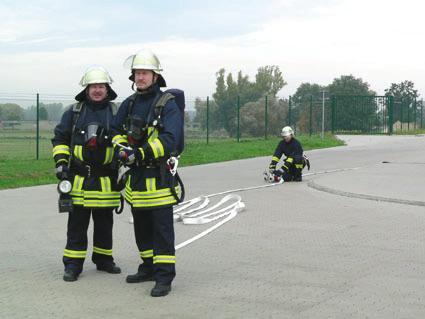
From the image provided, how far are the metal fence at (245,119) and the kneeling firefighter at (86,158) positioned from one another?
954 cm

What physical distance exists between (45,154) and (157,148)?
18.8m

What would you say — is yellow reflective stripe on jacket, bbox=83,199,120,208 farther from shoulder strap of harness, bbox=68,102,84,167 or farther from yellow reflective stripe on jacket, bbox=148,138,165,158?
yellow reflective stripe on jacket, bbox=148,138,165,158

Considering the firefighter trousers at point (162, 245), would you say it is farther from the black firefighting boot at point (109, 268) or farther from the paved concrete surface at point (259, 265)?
the black firefighting boot at point (109, 268)

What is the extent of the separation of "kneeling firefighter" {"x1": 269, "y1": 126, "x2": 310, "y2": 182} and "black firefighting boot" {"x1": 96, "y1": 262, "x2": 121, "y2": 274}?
8.97 m

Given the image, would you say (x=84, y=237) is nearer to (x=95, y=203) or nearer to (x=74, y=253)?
(x=74, y=253)

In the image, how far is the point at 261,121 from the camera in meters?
38.3

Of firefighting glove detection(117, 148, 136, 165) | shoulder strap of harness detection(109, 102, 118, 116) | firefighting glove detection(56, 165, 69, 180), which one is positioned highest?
shoulder strap of harness detection(109, 102, 118, 116)

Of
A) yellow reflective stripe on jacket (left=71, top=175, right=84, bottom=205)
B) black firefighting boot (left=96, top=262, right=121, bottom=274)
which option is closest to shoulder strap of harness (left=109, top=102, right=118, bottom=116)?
yellow reflective stripe on jacket (left=71, top=175, right=84, bottom=205)

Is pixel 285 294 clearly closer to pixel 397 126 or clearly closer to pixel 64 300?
pixel 64 300

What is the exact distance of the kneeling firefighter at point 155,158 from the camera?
6328 millimetres

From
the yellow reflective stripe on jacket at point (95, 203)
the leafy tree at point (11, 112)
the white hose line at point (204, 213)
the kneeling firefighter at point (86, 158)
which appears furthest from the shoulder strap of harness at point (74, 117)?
the leafy tree at point (11, 112)

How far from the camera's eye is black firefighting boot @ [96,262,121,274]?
23.6ft

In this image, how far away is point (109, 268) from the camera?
7203 mm

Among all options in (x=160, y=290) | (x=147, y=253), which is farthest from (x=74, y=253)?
(x=160, y=290)
